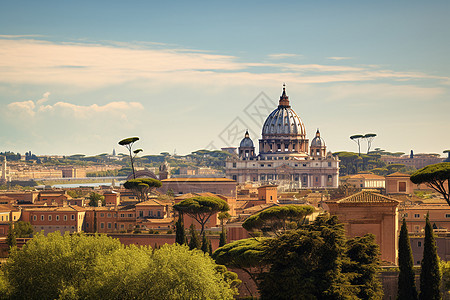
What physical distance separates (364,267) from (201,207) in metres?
20.5

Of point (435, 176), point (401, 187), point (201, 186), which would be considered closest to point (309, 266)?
point (435, 176)

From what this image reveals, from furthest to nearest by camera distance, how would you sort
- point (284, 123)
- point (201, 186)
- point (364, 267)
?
point (284, 123) → point (201, 186) → point (364, 267)

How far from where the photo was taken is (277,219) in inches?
1492

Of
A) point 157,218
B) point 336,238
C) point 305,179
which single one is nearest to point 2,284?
point 336,238

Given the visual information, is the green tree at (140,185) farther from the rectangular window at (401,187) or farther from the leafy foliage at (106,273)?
the leafy foliage at (106,273)

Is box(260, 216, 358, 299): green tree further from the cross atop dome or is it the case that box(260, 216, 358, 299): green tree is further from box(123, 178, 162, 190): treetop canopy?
the cross atop dome

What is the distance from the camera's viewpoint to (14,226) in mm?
47469

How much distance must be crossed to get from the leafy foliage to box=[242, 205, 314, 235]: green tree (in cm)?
684

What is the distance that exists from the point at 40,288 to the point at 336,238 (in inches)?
358

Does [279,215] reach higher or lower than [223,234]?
higher

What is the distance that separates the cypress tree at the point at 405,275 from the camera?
1077 inches

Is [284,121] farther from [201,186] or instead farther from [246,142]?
[201,186]

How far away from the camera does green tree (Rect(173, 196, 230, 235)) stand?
46.7 meters

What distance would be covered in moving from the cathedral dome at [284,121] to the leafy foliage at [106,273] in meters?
99.7
